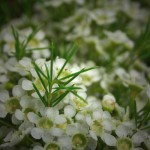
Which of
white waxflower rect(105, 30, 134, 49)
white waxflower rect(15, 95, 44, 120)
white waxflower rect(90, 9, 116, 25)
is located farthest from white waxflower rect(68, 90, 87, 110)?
white waxflower rect(90, 9, 116, 25)

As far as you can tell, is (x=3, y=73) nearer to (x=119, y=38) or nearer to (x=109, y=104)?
(x=109, y=104)

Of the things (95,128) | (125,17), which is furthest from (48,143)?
(125,17)

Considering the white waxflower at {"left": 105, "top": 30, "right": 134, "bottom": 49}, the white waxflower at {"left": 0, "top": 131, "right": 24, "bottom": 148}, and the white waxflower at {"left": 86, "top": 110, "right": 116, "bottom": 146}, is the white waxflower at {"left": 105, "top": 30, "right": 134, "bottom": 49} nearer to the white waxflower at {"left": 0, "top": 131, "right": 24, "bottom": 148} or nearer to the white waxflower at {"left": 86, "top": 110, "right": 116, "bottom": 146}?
the white waxflower at {"left": 86, "top": 110, "right": 116, "bottom": 146}

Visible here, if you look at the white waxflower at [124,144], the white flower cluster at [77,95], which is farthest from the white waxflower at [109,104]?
the white waxflower at [124,144]

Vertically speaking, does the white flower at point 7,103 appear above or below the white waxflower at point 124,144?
above

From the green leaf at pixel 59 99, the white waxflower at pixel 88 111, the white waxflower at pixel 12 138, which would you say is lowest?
the white waxflower at pixel 12 138

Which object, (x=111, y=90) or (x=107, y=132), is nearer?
(x=107, y=132)

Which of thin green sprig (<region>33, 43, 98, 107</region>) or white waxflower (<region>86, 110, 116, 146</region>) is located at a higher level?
thin green sprig (<region>33, 43, 98, 107</region>)

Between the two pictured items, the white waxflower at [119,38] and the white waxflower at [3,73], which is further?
the white waxflower at [119,38]

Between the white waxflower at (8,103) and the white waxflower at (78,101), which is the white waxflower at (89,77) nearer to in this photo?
the white waxflower at (78,101)

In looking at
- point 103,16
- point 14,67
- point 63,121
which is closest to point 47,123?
point 63,121

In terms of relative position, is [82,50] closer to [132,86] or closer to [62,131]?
[132,86]
